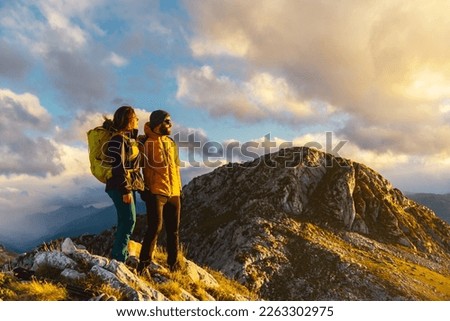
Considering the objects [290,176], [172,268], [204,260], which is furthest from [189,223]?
[172,268]

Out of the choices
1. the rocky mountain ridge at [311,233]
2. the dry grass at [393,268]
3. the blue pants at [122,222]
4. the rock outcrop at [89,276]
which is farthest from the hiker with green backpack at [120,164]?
the dry grass at [393,268]

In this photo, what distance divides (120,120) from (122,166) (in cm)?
117

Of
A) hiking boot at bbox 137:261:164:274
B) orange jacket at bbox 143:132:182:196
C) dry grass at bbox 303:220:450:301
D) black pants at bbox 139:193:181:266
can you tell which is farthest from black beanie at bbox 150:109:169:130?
dry grass at bbox 303:220:450:301

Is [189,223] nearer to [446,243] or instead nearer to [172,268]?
[446,243]

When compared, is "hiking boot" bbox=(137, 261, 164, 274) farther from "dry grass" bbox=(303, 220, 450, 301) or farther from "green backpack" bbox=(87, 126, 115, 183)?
"dry grass" bbox=(303, 220, 450, 301)

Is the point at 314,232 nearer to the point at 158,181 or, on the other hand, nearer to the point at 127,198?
the point at 158,181

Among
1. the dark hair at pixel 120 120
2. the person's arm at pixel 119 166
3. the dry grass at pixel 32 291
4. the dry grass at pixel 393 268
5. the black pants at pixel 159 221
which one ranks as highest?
the dark hair at pixel 120 120

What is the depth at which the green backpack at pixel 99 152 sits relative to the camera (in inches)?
434

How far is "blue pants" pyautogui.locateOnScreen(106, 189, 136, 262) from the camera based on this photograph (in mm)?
11055

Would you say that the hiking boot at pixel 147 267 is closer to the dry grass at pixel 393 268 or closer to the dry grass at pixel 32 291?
the dry grass at pixel 32 291

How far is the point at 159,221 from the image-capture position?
1151 centimetres

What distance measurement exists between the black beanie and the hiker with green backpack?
0.52 m

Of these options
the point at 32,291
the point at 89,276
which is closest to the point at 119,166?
the point at 89,276
